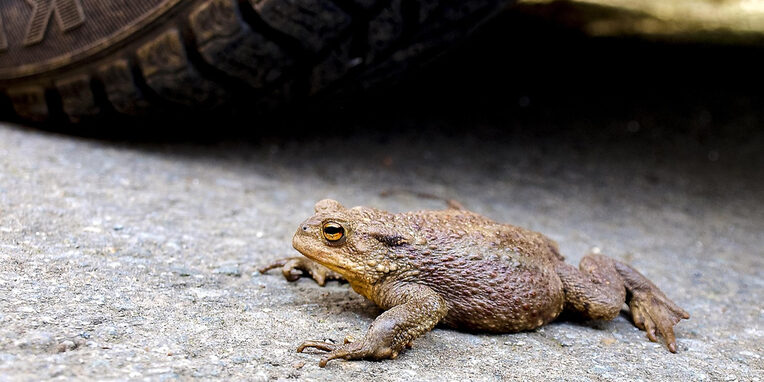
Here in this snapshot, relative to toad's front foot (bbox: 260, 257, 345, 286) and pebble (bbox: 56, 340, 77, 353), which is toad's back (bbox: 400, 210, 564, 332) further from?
pebble (bbox: 56, 340, 77, 353)

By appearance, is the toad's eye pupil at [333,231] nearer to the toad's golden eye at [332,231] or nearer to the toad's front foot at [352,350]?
the toad's golden eye at [332,231]

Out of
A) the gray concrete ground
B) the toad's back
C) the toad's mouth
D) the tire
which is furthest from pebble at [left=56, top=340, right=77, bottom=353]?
the tire

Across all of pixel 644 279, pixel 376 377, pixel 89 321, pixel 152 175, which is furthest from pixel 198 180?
pixel 644 279

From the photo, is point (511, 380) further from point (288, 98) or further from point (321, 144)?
point (321, 144)

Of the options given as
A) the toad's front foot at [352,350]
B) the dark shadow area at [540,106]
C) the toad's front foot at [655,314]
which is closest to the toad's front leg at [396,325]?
the toad's front foot at [352,350]

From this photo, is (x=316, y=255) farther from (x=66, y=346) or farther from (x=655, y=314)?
(x=655, y=314)

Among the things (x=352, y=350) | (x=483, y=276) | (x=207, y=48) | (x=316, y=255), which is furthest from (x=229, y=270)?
(x=207, y=48)
